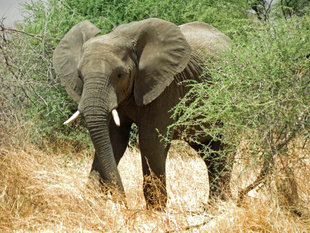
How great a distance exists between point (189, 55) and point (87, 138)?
327 cm

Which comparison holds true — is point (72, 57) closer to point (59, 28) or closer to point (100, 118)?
point (100, 118)

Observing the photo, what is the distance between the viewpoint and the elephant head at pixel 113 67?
16.3 ft

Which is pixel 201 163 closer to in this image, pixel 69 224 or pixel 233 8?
pixel 69 224

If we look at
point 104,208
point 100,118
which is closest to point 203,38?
point 100,118

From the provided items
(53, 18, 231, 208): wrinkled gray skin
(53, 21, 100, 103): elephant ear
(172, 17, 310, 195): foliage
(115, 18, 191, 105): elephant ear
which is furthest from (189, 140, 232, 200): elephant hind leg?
(53, 21, 100, 103): elephant ear

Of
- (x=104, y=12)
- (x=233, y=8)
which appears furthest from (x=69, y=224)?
(x=233, y=8)

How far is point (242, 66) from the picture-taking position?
15.2ft

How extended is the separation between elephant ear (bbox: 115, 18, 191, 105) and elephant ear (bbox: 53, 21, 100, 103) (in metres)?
0.44

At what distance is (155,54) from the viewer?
5543mm

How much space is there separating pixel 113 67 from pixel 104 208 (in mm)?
1331

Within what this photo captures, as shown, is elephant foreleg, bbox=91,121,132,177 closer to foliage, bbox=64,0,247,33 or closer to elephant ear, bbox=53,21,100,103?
elephant ear, bbox=53,21,100,103

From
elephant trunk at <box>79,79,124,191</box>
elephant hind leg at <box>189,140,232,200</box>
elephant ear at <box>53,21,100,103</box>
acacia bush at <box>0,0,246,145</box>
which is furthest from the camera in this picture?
acacia bush at <box>0,0,246,145</box>

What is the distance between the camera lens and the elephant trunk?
16.2 feet

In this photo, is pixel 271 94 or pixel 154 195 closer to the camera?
pixel 271 94
